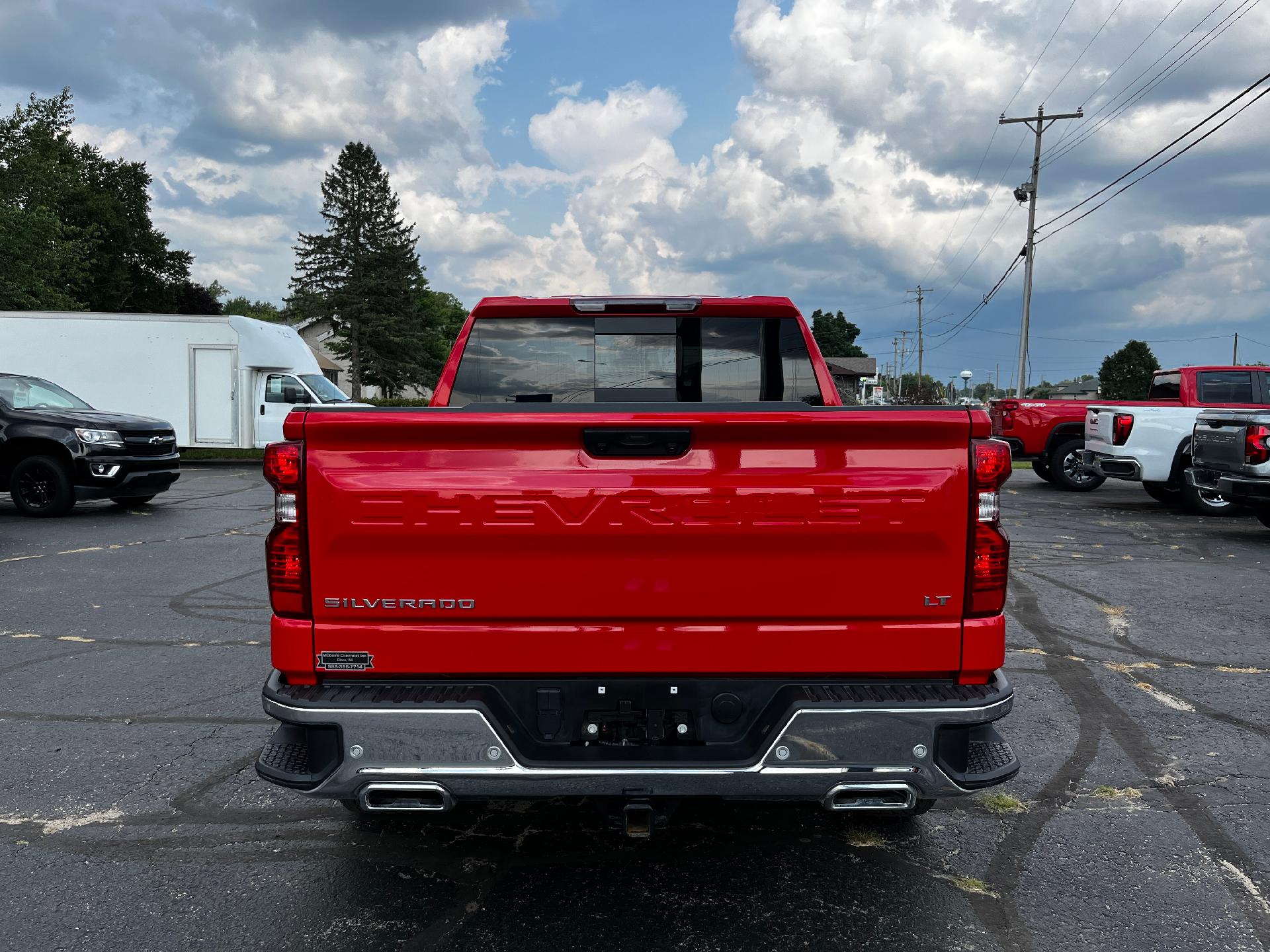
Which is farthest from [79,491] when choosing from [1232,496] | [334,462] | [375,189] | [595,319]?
[375,189]

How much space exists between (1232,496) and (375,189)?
60.7m

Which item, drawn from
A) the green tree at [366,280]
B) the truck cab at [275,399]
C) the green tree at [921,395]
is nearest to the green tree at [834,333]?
the green tree at [921,395]

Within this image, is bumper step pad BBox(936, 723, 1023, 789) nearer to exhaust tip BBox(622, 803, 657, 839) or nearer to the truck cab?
exhaust tip BBox(622, 803, 657, 839)

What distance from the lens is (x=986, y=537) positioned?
279 cm

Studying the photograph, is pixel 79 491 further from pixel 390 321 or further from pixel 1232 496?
pixel 390 321

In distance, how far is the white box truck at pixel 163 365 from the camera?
2033cm

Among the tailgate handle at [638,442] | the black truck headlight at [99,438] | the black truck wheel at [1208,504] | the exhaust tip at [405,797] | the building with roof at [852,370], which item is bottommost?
the black truck wheel at [1208,504]

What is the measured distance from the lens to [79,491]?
12477mm

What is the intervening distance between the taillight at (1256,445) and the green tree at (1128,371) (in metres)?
73.5

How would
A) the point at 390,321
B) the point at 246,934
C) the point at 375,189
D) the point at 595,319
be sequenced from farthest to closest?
1. the point at 375,189
2. the point at 390,321
3. the point at 595,319
4. the point at 246,934

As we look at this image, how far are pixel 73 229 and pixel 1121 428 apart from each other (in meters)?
43.1

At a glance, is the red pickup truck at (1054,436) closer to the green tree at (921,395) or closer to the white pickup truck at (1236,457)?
the white pickup truck at (1236,457)

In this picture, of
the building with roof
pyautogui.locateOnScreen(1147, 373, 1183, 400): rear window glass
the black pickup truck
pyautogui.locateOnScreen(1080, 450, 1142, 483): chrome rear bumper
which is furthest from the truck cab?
the building with roof

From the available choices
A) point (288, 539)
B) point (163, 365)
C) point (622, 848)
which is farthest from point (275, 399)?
point (288, 539)
